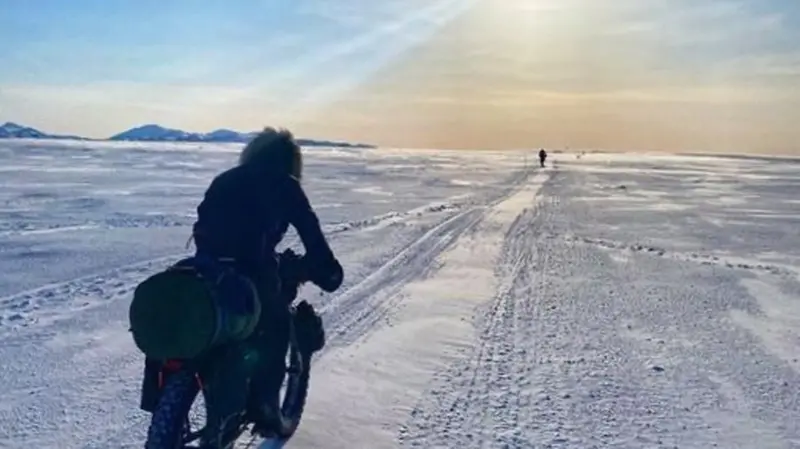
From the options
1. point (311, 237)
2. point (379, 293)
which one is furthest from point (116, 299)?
point (311, 237)

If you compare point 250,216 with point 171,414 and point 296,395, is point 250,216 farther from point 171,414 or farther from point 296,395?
point 296,395

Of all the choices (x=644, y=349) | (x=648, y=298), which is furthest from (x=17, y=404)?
(x=648, y=298)

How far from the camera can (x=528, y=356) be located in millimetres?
6285

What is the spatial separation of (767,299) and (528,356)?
4.26 metres

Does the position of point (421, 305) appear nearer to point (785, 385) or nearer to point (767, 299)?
point (785, 385)

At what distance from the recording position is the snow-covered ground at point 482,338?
474cm

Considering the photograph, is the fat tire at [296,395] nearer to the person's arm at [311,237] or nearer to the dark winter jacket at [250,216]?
the person's arm at [311,237]

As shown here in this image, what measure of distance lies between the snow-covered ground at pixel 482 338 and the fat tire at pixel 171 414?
53.5 inches

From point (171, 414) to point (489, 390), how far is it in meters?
2.87

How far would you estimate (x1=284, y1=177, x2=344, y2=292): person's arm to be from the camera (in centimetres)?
357

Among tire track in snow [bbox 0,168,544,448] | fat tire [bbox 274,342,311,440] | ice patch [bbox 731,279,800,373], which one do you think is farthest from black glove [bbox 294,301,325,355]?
ice patch [bbox 731,279,800,373]

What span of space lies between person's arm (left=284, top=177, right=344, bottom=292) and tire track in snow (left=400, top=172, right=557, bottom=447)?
125 centimetres

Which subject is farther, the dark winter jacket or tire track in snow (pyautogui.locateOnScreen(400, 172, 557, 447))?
tire track in snow (pyautogui.locateOnScreen(400, 172, 557, 447))

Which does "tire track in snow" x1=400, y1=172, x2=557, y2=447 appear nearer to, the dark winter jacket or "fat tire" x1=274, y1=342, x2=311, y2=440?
"fat tire" x1=274, y1=342, x2=311, y2=440
